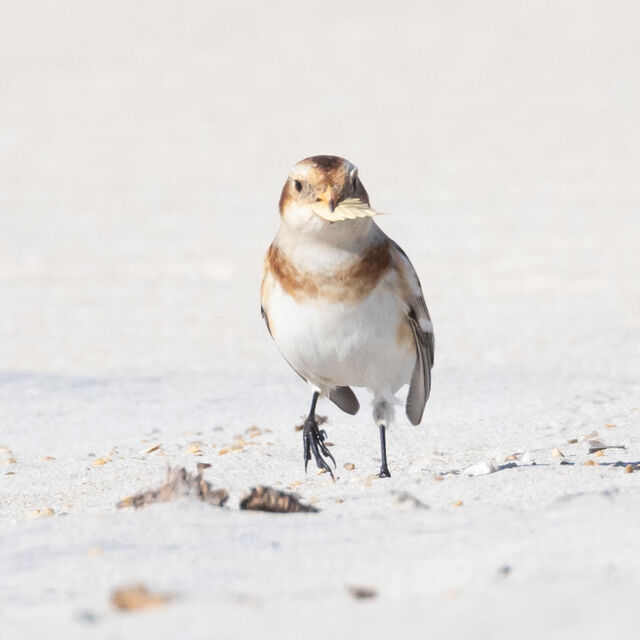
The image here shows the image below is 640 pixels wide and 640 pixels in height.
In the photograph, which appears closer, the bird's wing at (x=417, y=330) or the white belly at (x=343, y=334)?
the white belly at (x=343, y=334)

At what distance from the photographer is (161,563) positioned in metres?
3.41

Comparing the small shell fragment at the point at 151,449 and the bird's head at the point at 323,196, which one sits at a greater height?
the bird's head at the point at 323,196

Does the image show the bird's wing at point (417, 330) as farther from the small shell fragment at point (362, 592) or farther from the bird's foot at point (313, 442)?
the small shell fragment at point (362, 592)

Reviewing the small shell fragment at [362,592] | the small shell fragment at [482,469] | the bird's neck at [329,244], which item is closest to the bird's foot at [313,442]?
the small shell fragment at [482,469]

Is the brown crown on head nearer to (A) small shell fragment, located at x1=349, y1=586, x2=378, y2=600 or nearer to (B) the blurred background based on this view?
(A) small shell fragment, located at x1=349, y1=586, x2=378, y2=600

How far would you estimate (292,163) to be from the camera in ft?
83.8

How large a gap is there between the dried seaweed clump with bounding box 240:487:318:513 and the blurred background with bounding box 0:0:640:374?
4.44 metres

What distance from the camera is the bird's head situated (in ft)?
16.0

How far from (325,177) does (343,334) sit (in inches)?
24.2

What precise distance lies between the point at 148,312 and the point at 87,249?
480cm

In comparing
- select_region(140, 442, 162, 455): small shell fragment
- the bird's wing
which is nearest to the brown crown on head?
the bird's wing

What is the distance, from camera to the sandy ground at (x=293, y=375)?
3.16 meters

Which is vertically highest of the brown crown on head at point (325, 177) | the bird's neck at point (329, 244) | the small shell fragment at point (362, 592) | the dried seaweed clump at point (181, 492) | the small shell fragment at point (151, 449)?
the brown crown on head at point (325, 177)

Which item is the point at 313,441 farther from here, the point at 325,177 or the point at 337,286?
the point at 325,177
